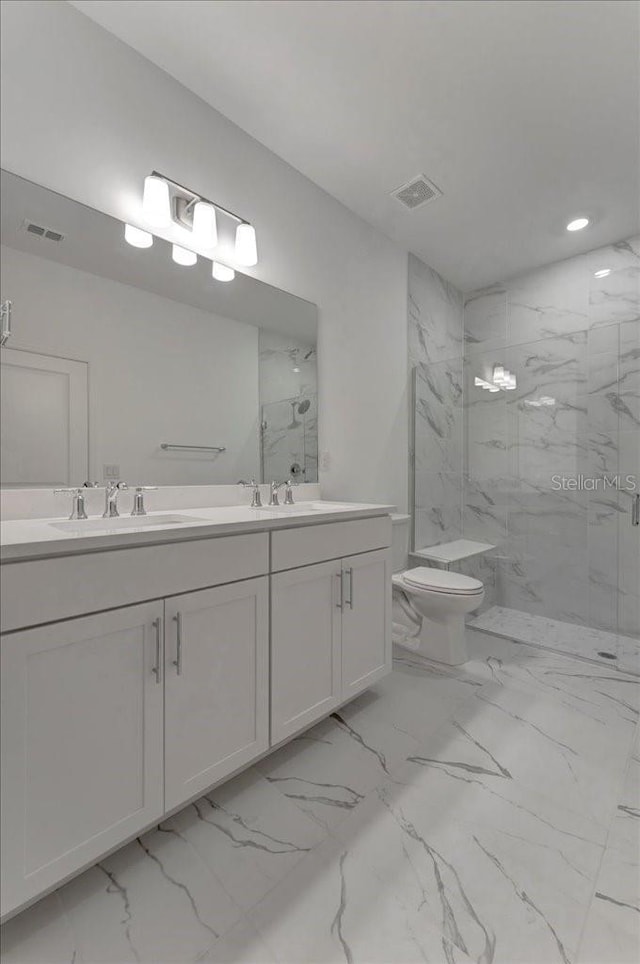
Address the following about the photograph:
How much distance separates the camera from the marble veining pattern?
0.92m

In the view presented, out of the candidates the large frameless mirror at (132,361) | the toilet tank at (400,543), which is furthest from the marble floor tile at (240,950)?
the toilet tank at (400,543)

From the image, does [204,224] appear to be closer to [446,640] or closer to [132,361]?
[132,361]

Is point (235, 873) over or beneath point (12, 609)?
beneath

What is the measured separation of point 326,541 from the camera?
1.57 m

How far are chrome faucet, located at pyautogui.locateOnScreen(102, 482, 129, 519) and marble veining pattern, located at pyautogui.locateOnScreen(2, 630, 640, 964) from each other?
3.09 feet

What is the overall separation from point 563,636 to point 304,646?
1967mm

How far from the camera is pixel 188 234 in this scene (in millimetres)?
1709

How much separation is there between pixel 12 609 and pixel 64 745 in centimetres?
33

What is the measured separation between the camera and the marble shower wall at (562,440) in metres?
2.59

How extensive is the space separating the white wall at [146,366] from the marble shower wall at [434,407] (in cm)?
131

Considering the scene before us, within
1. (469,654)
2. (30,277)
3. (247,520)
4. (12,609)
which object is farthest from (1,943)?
(469,654)

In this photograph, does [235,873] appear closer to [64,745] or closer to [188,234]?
[64,745]

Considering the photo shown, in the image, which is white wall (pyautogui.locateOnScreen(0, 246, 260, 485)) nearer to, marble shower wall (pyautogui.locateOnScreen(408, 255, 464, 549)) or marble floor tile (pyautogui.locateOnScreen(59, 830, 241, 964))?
marble floor tile (pyautogui.locateOnScreen(59, 830, 241, 964))

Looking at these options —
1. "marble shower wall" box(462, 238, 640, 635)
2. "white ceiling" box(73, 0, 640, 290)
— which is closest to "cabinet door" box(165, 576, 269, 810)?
"white ceiling" box(73, 0, 640, 290)
